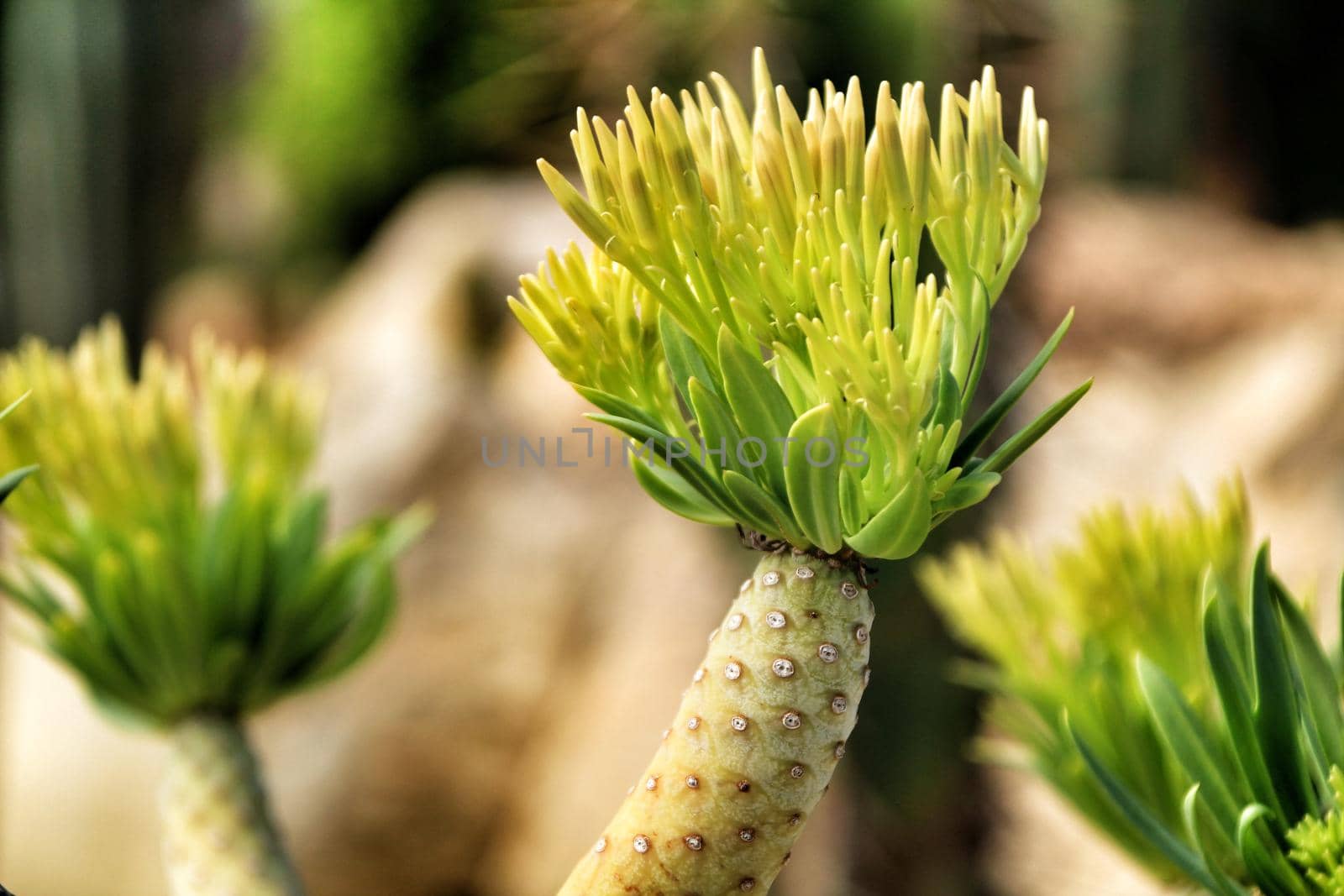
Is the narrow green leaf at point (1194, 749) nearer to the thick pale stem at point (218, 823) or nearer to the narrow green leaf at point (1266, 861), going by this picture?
the narrow green leaf at point (1266, 861)

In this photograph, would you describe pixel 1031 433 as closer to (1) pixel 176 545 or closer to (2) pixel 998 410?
(2) pixel 998 410

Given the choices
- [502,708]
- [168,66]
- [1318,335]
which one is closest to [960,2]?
[1318,335]

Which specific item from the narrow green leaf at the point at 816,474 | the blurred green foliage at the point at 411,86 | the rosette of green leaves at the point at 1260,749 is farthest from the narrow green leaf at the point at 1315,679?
the blurred green foliage at the point at 411,86

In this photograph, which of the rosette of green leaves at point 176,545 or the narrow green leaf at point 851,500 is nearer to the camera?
the narrow green leaf at point 851,500

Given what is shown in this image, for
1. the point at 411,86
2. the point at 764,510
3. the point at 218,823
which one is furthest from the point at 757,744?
the point at 411,86

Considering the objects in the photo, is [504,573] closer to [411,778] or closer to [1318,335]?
[411,778]

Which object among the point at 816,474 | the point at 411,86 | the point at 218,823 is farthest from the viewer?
the point at 411,86
